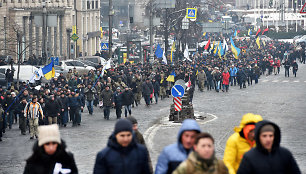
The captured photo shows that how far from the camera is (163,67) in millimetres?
42188

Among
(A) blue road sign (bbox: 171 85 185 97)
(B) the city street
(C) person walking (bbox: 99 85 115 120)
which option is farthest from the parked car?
(A) blue road sign (bbox: 171 85 185 97)

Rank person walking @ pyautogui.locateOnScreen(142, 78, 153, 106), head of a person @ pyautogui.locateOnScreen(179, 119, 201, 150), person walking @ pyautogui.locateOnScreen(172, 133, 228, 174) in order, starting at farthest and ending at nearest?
person walking @ pyautogui.locateOnScreen(142, 78, 153, 106) < head of a person @ pyautogui.locateOnScreen(179, 119, 201, 150) < person walking @ pyautogui.locateOnScreen(172, 133, 228, 174)

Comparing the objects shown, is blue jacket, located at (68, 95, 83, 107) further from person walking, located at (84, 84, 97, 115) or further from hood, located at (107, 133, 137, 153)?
hood, located at (107, 133, 137, 153)

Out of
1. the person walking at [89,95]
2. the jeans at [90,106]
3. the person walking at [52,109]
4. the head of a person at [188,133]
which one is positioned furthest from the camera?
the jeans at [90,106]

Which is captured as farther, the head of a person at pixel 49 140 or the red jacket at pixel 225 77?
the red jacket at pixel 225 77

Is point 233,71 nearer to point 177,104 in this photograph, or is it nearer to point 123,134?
point 177,104

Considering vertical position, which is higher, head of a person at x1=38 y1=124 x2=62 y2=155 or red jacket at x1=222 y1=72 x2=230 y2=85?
red jacket at x1=222 y1=72 x2=230 y2=85

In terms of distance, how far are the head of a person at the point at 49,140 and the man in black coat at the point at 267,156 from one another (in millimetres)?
1685

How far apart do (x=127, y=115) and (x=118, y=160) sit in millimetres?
21860

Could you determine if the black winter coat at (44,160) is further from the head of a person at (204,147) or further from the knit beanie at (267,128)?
the knit beanie at (267,128)

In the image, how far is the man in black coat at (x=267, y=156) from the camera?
25.4 feet

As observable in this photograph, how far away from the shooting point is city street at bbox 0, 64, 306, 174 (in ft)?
64.1

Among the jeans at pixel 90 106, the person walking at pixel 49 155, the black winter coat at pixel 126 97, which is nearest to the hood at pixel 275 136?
the person walking at pixel 49 155

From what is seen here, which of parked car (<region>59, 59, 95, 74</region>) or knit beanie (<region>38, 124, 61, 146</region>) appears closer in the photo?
knit beanie (<region>38, 124, 61, 146</region>)
